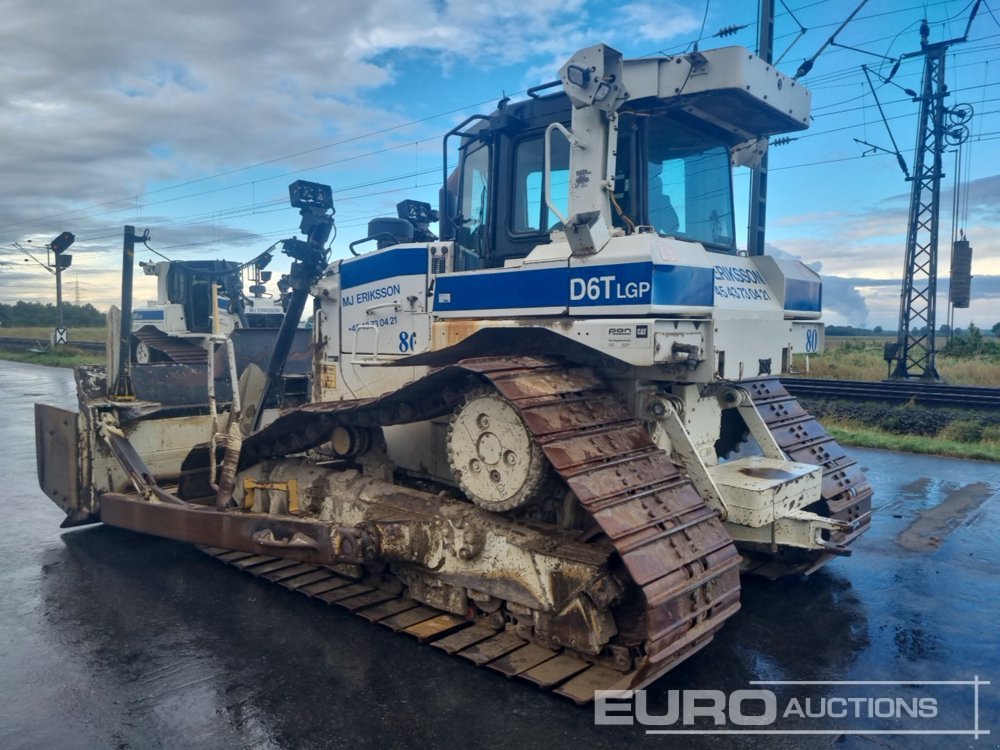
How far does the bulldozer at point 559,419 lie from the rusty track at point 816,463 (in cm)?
3

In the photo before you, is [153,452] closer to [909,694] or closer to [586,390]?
[586,390]

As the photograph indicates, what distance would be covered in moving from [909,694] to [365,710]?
9.35 ft

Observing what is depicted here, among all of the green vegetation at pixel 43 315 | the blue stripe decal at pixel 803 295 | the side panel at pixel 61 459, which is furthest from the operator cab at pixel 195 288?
the green vegetation at pixel 43 315

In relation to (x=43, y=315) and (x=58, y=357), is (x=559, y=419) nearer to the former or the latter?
(x=58, y=357)

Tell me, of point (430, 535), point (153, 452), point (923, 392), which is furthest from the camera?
point (923, 392)

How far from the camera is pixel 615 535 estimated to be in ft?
11.7

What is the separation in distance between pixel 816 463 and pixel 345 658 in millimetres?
3738

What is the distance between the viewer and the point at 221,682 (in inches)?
158

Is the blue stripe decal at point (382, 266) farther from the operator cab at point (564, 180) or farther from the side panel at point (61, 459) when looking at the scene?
the side panel at point (61, 459)

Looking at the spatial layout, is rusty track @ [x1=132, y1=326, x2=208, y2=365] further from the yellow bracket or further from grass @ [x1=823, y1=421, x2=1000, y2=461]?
grass @ [x1=823, y1=421, x2=1000, y2=461]

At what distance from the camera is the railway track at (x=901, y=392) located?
14.6m

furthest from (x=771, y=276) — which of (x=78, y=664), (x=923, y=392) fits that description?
(x=923, y=392)

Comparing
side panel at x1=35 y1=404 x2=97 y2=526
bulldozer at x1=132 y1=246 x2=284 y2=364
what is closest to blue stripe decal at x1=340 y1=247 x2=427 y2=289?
side panel at x1=35 y1=404 x2=97 y2=526

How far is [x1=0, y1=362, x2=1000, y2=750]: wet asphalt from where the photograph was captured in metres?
3.57
